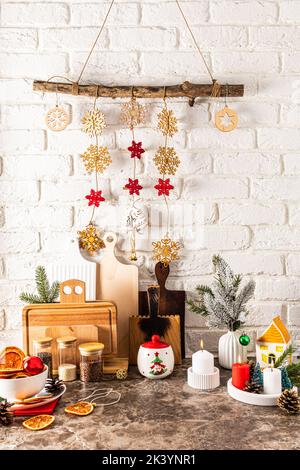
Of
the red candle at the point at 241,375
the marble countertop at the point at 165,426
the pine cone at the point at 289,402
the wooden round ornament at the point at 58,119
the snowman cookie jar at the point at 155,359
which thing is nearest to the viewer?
the marble countertop at the point at 165,426

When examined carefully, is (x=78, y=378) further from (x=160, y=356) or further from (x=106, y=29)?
(x=106, y=29)

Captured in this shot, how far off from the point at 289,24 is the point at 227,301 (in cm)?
87

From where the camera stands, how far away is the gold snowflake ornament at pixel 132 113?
5.14ft

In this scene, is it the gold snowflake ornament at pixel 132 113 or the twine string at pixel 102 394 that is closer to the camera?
the twine string at pixel 102 394

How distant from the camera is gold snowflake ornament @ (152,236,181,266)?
1583 mm

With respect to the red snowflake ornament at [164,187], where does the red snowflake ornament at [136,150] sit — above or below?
above

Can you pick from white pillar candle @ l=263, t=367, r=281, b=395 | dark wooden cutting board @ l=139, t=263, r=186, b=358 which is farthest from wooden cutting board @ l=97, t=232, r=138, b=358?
white pillar candle @ l=263, t=367, r=281, b=395

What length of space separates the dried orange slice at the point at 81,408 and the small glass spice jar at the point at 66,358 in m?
0.17

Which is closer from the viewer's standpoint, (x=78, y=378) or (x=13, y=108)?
(x=78, y=378)

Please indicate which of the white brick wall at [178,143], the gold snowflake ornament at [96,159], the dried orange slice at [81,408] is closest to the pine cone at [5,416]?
the dried orange slice at [81,408]

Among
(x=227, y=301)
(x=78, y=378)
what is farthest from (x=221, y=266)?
(x=78, y=378)

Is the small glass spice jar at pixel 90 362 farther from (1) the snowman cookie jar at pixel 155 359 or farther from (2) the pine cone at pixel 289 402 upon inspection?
(2) the pine cone at pixel 289 402

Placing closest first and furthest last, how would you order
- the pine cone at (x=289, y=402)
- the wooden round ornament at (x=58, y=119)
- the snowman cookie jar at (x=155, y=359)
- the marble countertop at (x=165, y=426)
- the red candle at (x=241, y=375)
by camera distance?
the marble countertop at (x=165, y=426), the pine cone at (x=289, y=402), the red candle at (x=241, y=375), the snowman cookie jar at (x=155, y=359), the wooden round ornament at (x=58, y=119)

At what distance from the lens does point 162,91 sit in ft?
5.06
